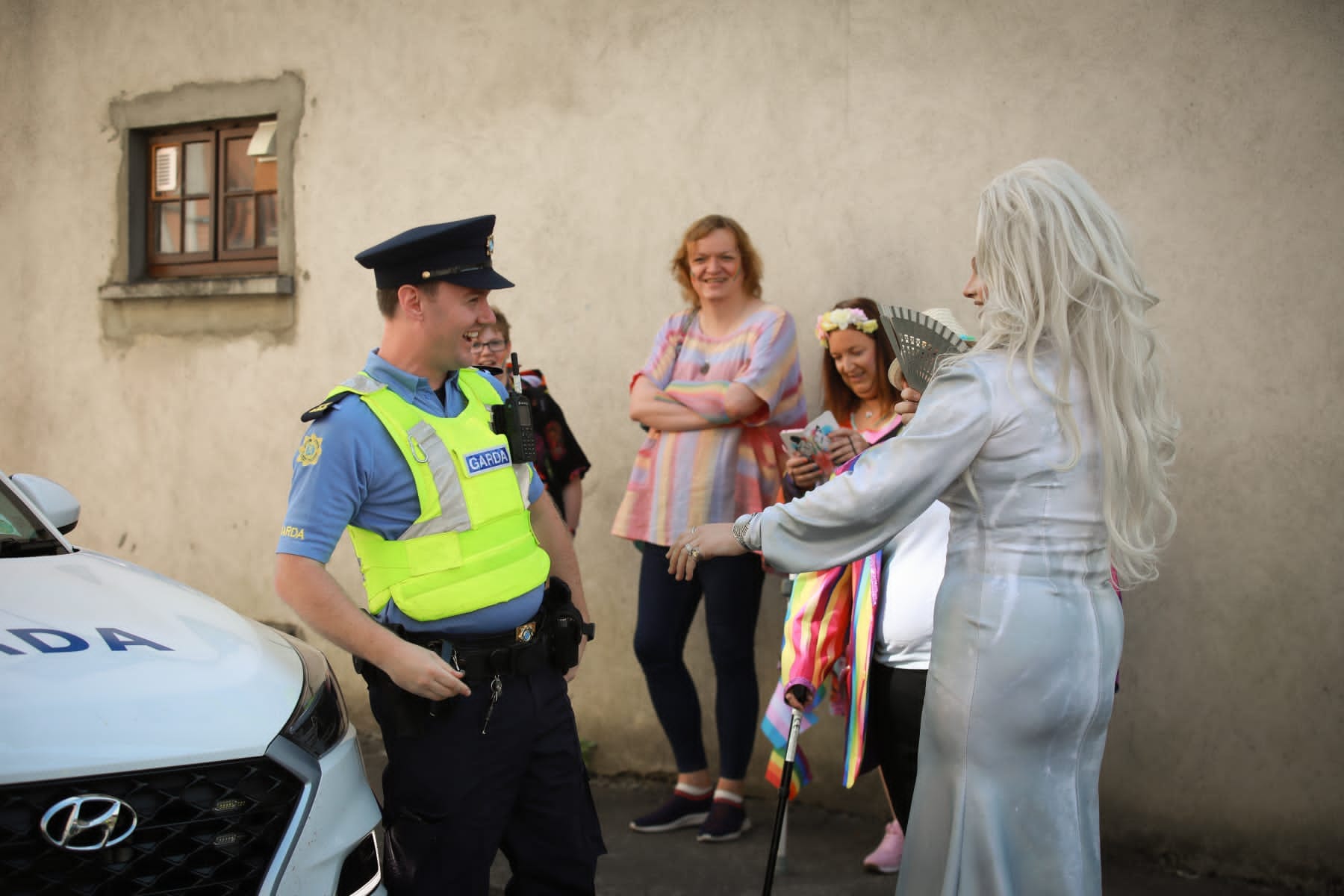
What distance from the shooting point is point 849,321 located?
155 inches

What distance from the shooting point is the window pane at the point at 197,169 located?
6.49 meters

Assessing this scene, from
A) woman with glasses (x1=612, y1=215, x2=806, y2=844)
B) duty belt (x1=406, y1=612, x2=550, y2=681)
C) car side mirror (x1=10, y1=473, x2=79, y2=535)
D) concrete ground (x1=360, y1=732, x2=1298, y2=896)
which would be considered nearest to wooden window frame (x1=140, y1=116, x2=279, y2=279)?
woman with glasses (x1=612, y1=215, x2=806, y2=844)

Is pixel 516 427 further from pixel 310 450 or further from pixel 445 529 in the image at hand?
pixel 310 450

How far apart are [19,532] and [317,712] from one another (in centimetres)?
103

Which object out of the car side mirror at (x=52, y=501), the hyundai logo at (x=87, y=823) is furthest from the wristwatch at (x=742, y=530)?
the car side mirror at (x=52, y=501)

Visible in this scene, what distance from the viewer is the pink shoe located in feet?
13.9

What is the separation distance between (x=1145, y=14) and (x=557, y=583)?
302 centimetres

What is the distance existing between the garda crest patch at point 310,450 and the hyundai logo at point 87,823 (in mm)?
756

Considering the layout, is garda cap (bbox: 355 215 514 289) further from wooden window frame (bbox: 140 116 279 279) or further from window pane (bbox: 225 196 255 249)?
window pane (bbox: 225 196 255 249)

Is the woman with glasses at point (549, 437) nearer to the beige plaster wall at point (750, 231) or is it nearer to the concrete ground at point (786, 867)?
the beige plaster wall at point (750, 231)

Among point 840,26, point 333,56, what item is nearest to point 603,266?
point 840,26

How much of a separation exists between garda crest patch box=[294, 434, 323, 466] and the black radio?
0.46 metres

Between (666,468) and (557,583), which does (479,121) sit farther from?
(557,583)

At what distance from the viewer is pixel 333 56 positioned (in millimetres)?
5938
